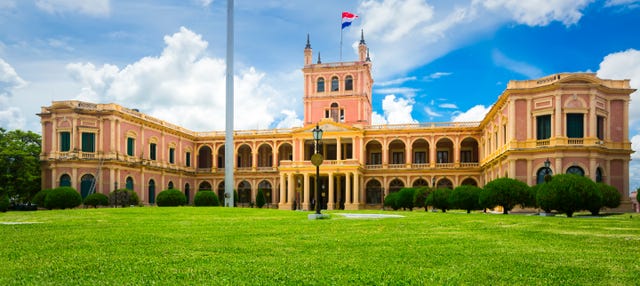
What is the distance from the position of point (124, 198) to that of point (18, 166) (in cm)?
997

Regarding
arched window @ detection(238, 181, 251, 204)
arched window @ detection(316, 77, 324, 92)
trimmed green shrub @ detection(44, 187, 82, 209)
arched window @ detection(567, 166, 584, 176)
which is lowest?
arched window @ detection(238, 181, 251, 204)

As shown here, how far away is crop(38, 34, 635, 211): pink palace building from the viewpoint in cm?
3738

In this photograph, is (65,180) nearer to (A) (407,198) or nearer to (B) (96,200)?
(B) (96,200)

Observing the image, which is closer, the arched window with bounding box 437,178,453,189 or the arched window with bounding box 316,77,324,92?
the arched window with bounding box 437,178,453,189

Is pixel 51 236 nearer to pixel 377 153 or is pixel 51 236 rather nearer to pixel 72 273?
pixel 72 273

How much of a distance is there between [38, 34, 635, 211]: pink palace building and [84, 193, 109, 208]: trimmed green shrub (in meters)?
3.46

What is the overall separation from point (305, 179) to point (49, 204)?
24813 millimetres

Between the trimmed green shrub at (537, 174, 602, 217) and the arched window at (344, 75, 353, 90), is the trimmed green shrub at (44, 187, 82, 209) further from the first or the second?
the trimmed green shrub at (537, 174, 602, 217)

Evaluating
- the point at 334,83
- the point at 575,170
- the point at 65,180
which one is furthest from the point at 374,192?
the point at 65,180

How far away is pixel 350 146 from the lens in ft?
202

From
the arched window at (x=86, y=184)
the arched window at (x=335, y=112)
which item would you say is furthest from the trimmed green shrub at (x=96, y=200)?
the arched window at (x=335, y=112)

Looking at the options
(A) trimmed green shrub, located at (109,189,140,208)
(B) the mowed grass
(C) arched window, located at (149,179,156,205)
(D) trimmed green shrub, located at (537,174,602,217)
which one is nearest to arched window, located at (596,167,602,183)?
(D) trimmed green shrub, located at (537,174,602,217)

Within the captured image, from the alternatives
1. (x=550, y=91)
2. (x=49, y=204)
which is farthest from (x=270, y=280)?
(x=49, y=204)

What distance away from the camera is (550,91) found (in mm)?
37531
